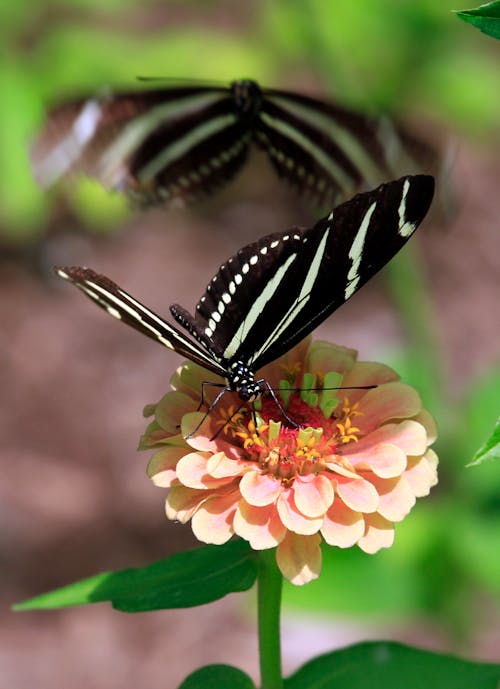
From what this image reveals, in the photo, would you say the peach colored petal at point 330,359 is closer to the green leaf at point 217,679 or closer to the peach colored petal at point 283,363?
the peach colored petal at point 283,363

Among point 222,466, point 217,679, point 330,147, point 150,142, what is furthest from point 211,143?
point 217,679

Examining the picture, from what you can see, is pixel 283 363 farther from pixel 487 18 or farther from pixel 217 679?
pixel 487 18

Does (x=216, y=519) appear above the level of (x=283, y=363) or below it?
below

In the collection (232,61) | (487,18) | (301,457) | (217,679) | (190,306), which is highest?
(232,61)

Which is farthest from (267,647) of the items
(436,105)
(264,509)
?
(436,105)

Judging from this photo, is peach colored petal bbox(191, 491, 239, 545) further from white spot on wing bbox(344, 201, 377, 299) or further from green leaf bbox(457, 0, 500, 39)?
green leaf bbox(457, 0, 500, 39)

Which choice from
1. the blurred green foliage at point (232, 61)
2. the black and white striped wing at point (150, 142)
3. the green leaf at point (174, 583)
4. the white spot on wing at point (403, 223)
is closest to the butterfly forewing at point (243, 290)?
the white spot on wing at point (403, 223)

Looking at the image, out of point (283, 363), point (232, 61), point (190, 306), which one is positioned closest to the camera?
point (283, 363)

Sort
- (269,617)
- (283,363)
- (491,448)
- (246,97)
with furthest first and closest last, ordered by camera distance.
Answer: (246,97)
(283,363)
(269,617)
(491,448)
